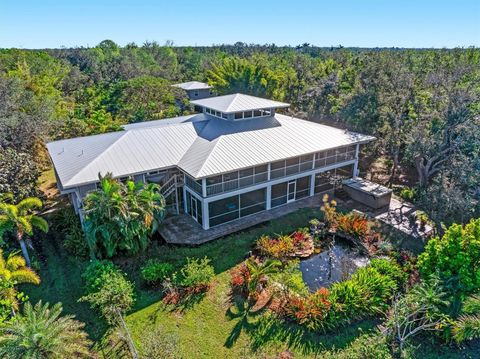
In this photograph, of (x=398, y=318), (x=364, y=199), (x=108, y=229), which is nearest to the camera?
(x=398, y=318)

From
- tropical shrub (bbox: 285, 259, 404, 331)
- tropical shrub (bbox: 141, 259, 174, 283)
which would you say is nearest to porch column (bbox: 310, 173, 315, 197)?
tropical shrub (bbox: 285, 259, 404, 331)

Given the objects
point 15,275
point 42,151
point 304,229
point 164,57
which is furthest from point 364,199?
point 164,57

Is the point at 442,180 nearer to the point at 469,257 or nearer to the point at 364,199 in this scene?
the point at 364,199

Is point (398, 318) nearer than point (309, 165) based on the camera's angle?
Yes

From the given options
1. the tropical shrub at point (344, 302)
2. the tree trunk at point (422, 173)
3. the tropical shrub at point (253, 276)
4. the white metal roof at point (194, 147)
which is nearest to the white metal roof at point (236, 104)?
the white metal roof at point (194, 147)

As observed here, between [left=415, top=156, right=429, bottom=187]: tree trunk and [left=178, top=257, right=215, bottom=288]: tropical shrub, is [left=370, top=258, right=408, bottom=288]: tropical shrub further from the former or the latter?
[left=415, top=156, right=429, bottom=187]: tree trunk

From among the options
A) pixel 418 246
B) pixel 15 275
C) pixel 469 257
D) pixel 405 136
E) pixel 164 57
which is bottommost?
pixel 418 246

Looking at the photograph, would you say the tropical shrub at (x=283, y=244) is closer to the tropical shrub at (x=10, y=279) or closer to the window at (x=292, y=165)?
the window at (x=292, y=165)

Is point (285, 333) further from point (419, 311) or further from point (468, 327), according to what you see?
point (468, 327)
